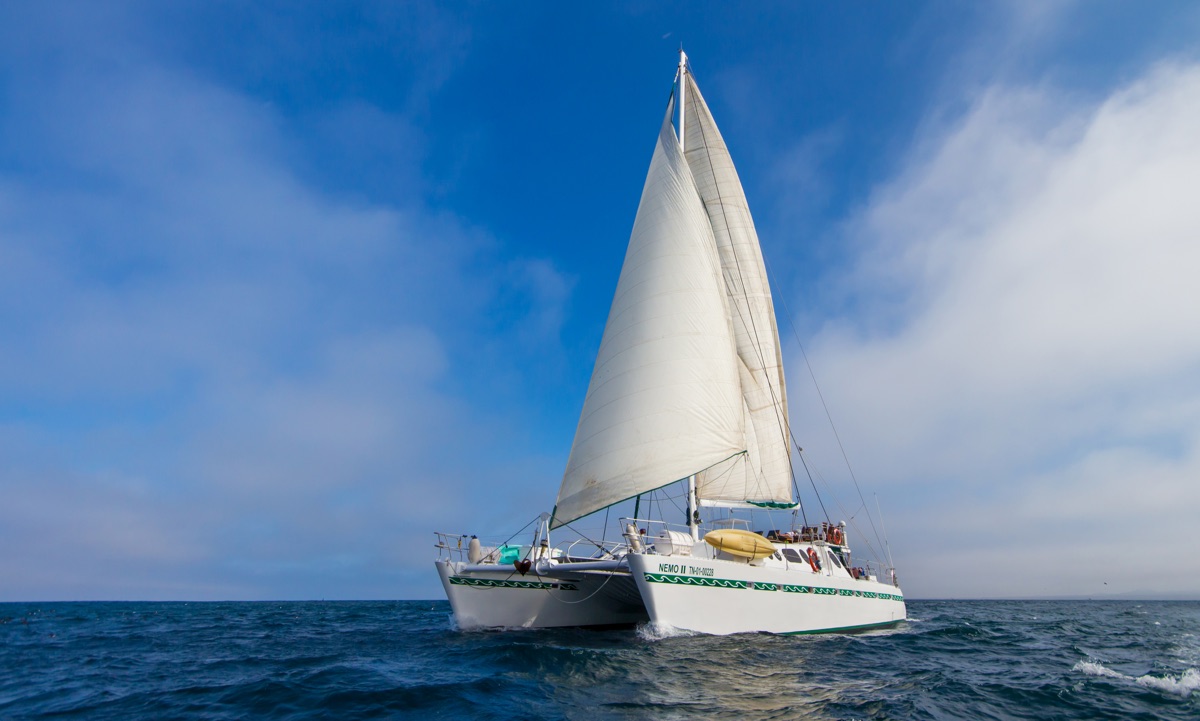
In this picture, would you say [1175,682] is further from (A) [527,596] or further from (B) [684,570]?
(A) [527,596]

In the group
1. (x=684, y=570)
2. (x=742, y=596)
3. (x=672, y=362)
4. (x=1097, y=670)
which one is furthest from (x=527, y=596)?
(x=1097, y=670)

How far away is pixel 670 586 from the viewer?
602 inches

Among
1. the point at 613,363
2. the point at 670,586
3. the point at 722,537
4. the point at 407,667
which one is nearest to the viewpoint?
the point at 407,667

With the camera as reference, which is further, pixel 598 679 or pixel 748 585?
pixel 748 585

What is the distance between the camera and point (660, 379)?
59.8 feet

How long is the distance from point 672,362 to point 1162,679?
1268 cm

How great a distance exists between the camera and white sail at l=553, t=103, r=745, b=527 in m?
17.4

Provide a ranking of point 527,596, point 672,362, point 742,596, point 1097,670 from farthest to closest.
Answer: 1. point 672,362
2. point 527,596
3. point 742,596
4. point 1097,670

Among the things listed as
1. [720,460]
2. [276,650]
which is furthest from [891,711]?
[276,650]

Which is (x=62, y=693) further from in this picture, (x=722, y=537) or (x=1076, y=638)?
(x=1076, y=638)

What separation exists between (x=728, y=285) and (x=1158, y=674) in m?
17.8

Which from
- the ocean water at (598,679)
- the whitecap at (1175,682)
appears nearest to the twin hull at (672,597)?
the ocean water at (598,679)

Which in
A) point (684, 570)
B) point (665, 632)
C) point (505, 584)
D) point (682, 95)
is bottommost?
point (665, 632)

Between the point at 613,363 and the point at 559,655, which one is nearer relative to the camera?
the point at 559,655
